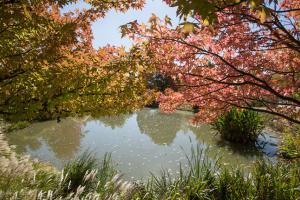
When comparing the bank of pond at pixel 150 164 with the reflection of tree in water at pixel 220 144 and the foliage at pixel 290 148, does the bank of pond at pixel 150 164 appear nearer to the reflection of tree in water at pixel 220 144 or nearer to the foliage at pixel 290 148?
the reflection of tree in water at pixel 220 144

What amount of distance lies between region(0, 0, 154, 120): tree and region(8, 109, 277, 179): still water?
4870 millimetres

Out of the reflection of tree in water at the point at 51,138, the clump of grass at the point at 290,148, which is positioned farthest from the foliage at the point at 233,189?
the reflection of tree in water at the point at 51,138

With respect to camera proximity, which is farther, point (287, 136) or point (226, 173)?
point (287, 136)

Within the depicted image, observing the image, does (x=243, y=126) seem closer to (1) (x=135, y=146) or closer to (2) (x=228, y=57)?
(1) (x=135, y=146)

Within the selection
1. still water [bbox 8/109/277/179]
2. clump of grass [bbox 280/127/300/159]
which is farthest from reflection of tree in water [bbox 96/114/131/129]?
clump of grass [bbox 280/127/300/159]

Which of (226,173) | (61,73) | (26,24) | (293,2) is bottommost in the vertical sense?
(226,173)

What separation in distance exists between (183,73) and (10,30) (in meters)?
2.56

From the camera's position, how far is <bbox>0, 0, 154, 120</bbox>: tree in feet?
12.3

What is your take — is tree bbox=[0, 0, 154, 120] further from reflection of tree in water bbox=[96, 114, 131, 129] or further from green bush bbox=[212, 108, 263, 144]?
reflection of tree in water bbox=[96, 114, 131, 129]

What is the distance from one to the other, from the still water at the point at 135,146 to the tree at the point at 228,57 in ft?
12.0

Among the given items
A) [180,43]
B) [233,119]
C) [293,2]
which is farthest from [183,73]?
[233,119]

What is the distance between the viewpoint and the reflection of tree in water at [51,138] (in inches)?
481

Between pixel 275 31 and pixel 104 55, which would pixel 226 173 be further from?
pixel 104 55

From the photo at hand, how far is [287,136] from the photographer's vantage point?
31.9ft
